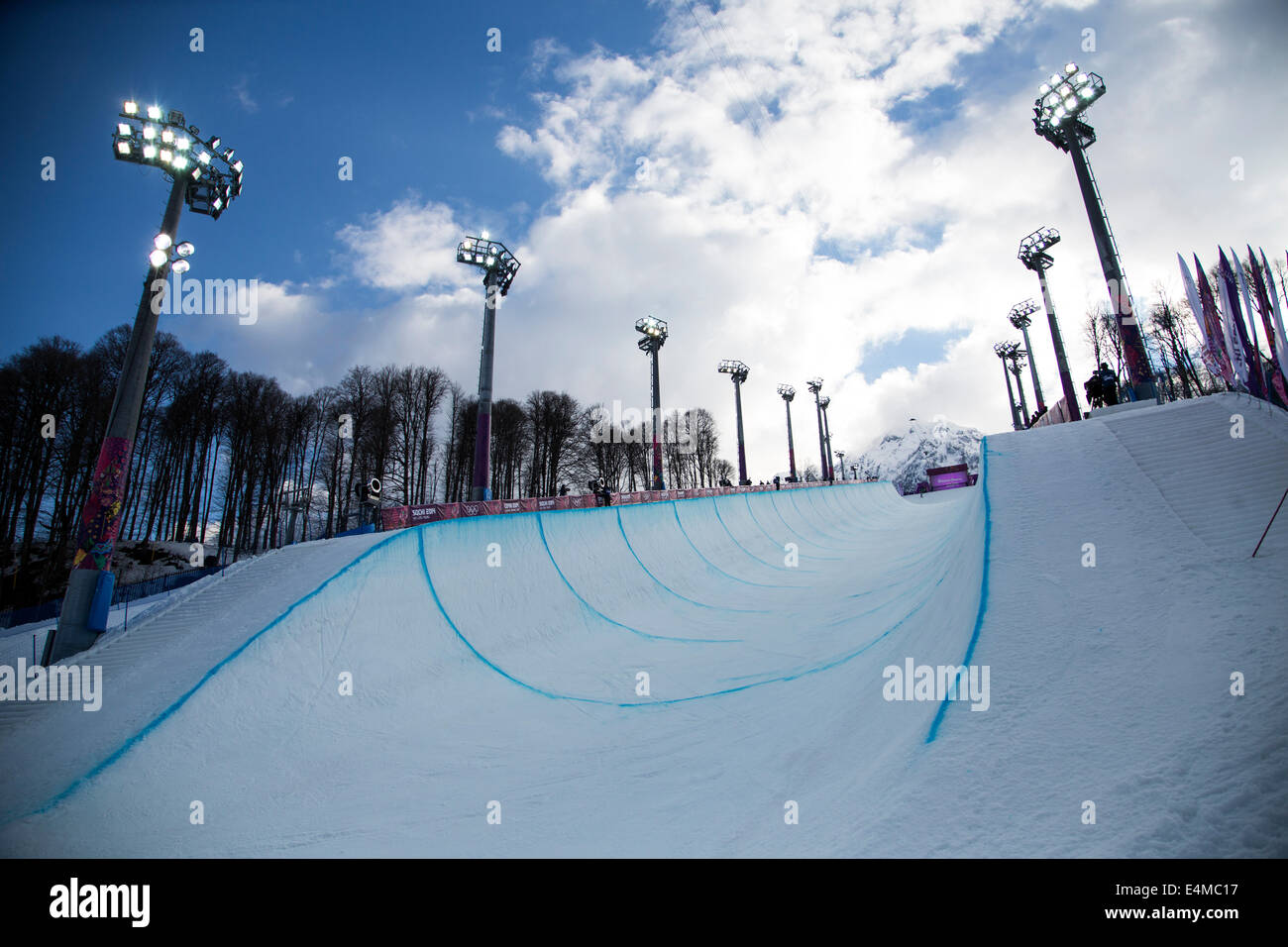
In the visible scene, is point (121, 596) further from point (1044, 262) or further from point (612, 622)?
point (1044, 262)

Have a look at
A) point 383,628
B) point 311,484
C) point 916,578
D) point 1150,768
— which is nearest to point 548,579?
point 383,628

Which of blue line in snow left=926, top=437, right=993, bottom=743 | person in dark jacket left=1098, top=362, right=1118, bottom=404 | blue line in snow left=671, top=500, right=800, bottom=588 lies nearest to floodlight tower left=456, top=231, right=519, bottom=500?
blue line in snow left=671, top=500, right=800, bottom=588

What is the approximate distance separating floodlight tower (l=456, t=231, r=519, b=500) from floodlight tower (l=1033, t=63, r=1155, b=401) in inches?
850

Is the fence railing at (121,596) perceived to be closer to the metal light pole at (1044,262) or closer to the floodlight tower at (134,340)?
the floodlight tower at (134,340)

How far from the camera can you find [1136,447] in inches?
215

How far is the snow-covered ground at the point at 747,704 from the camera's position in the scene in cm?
224

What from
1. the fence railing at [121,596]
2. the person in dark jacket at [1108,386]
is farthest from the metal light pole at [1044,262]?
the fence railing at [121,596]

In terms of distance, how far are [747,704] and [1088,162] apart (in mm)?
24917

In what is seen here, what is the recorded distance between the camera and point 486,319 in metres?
18.9

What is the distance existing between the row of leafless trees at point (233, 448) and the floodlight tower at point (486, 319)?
4.16m

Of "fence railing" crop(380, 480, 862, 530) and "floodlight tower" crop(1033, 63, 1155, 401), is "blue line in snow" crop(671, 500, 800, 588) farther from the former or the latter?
"floodlight tower" crop(1033, 63, 1155, 401)

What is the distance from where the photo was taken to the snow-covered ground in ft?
7.34

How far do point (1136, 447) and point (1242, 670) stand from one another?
4203 millimetres

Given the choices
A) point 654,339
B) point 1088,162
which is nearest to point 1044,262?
point 1088,162
